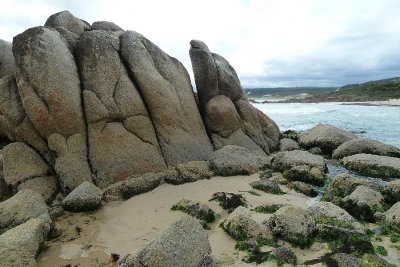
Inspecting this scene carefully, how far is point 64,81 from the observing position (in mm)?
14906

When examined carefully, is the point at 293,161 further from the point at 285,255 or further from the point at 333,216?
the point at 285,255

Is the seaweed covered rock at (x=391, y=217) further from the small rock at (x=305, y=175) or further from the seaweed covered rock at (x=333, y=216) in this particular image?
the small rock at (x=305, y=175)

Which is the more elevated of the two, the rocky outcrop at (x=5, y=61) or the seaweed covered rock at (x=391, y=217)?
the rocky outcrop at (x=5, y=61)

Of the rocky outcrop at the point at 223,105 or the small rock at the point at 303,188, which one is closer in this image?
the small rock at the point at 303,188

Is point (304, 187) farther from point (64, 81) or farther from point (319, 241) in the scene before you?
point (64, 81)

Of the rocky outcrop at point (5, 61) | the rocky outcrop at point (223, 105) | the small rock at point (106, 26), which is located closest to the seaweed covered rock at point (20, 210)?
the rocky outcrop at point (223, 105)

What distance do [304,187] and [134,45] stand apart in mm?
9385

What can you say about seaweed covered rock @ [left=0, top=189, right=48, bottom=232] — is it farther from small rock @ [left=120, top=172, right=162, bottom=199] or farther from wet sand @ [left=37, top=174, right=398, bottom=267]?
small rock @ [left=120, top=172, right=162, bottom=199]

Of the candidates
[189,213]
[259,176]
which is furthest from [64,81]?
[259,176]

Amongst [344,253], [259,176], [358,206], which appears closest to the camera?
[344,253]

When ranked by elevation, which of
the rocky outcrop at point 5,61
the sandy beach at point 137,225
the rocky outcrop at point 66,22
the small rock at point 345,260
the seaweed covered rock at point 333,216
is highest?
the rocky outcrop at point 66,22

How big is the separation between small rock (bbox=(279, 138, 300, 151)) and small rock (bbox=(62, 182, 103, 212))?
1277cm

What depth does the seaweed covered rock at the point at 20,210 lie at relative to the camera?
11.1 m

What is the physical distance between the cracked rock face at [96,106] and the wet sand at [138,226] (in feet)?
7.53
